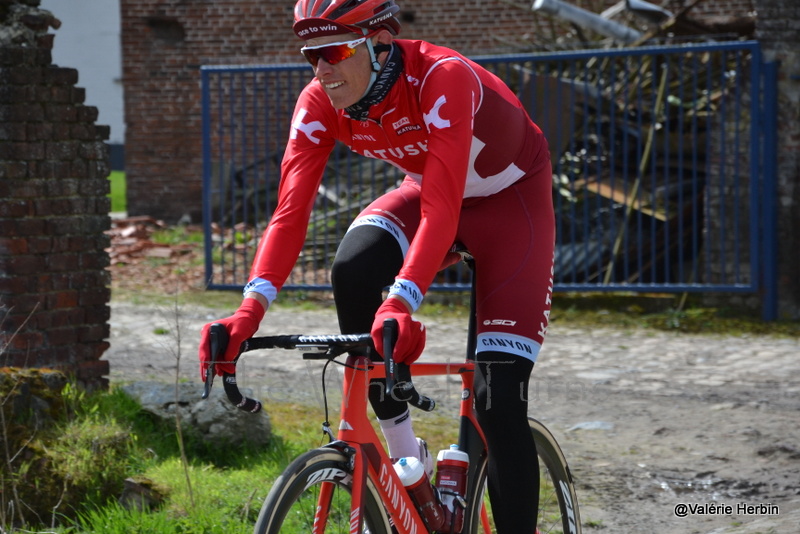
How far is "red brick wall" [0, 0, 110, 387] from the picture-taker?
5164 millimetres

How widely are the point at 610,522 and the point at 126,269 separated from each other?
8324 mm

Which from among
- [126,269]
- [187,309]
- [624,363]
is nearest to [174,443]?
[624,363]

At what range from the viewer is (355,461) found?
2625 mm

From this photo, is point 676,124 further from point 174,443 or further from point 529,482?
point 529,482

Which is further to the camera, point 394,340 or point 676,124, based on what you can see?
point 676,124

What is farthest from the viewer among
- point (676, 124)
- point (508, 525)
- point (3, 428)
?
point (676, 124)

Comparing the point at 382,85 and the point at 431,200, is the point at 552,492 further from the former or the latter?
the point at 382,85

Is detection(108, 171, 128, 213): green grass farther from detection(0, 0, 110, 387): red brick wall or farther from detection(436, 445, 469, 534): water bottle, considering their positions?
detection(436, 445, 469, 534): water bottle

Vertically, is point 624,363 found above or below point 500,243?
below

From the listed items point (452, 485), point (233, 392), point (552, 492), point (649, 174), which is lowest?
point (552, 492)

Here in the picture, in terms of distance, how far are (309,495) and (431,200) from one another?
2.69 feet

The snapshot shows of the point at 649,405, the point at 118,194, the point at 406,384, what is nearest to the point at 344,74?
the point at 406,384

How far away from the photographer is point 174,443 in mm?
4723

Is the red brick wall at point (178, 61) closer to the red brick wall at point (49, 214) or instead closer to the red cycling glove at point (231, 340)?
the red brick wall at point (49, 214)
